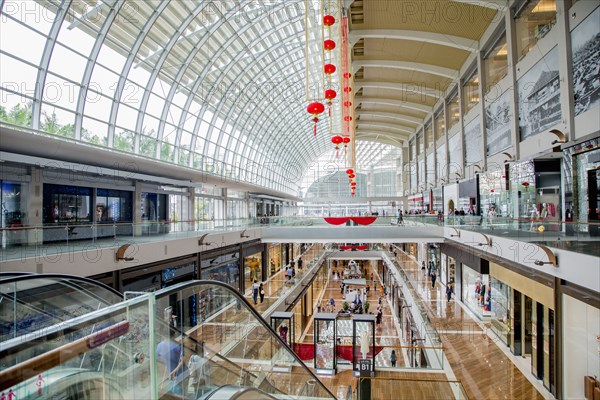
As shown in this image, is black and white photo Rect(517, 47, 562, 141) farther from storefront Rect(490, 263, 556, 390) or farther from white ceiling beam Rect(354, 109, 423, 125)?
white ceiling beam Rect(354, 109, 423, 125)

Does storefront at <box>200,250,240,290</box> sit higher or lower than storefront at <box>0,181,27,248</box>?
lower

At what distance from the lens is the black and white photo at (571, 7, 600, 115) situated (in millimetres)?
10289

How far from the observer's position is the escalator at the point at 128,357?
1.69 meters

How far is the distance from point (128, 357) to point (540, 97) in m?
16.0

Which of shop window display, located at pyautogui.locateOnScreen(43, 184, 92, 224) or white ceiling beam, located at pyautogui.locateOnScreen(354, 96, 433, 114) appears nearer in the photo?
shop window display, located at pyautogui.locateOnScreen(43, 184, 92, 224)

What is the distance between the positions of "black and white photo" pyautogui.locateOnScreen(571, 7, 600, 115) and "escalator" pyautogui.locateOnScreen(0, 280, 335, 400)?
463 inches

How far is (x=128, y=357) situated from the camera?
7.99ft

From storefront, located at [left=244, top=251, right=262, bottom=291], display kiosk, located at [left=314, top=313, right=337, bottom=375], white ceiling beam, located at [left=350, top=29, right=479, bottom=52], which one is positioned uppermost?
white ceiling beam, located at [left=350, top=29, right=479, bottom=52]

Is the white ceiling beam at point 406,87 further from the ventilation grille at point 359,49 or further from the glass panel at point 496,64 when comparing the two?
the glass panel at point 496,64

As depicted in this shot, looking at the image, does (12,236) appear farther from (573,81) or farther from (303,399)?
(573,81)

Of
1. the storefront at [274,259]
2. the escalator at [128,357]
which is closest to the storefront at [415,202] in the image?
the storefront at [274,259]

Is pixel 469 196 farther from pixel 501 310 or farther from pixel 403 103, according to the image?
pixel 403 103

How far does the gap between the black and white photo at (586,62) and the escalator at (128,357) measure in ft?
38.6

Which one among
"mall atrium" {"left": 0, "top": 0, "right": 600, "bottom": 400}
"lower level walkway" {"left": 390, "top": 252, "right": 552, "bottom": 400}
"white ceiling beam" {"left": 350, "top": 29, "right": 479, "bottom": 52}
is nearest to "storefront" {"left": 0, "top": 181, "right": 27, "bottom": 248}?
"mall atrium" {"left": 0, "top": 0, "right": 600, "bottom": 400}
